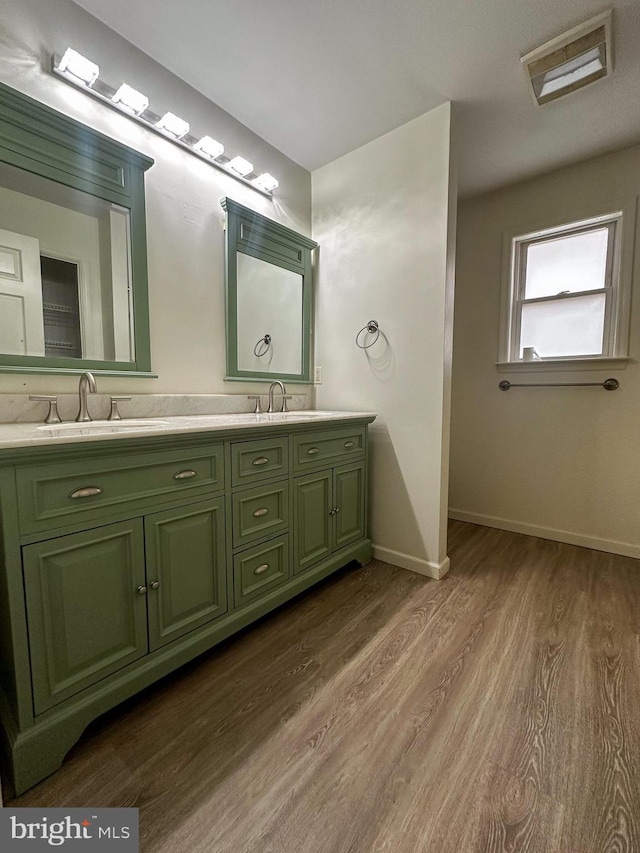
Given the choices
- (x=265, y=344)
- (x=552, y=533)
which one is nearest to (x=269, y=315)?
(x=265, y=344)

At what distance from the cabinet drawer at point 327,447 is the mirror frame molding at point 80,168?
2.50 feet

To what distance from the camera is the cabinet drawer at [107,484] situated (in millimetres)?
908

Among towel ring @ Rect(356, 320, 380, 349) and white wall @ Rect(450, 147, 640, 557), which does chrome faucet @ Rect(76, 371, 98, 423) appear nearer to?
towel ring @ Rect(356, 320, 380, 349)

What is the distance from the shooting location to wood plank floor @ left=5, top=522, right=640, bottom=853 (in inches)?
33.1

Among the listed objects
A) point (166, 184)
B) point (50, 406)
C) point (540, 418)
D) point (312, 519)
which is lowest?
point (312, 519)

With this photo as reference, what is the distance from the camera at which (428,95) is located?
5.79 feet

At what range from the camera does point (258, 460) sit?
1478 mm

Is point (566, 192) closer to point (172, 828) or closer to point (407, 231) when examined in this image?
point (407, 231)

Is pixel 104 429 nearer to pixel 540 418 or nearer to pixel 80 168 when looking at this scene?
pixel 80 168

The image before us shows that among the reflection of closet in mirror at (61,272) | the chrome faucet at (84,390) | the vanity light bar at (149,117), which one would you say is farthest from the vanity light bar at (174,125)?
the chrome faucet at (84,390)

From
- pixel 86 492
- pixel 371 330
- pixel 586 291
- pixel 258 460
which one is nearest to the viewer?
pixel 86 492

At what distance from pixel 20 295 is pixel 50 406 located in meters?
0.42

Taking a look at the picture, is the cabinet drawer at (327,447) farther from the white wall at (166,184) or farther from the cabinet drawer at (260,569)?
the white wall at (166,184)

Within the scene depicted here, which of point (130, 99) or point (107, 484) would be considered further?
point (130, 99)
